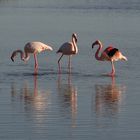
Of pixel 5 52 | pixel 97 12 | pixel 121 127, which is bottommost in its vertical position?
pixel 121 127

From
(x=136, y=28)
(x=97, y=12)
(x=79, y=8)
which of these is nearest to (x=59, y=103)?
(x=136, y=28)

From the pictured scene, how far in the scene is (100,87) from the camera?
13.3 meters

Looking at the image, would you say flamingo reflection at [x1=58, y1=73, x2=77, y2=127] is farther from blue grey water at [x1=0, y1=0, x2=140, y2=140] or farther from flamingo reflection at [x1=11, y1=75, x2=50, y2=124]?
flamingo reflection at [x1=11, y1=75, x2=50, y2=124]

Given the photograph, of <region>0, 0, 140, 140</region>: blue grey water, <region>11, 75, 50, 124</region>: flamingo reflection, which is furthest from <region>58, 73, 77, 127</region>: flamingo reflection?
<region>11, 75, 50, 124</region>: flamingo reflection

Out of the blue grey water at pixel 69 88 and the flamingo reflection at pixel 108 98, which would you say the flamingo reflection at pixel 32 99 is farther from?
the flamingo reflection at pixel 108 98

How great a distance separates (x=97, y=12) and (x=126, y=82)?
18.9m

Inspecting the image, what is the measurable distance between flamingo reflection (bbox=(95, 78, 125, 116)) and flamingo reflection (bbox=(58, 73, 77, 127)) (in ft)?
1.26

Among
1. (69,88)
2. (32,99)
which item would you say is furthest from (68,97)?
(69,88)

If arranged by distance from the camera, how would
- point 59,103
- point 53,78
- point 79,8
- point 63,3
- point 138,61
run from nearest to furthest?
point 59,103
point 53,78
point 138,61
point 79,8
point 63,3

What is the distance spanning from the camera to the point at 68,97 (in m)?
12.1

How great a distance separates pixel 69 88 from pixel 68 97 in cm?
106

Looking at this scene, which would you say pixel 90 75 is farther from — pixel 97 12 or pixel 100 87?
pixel 97 12

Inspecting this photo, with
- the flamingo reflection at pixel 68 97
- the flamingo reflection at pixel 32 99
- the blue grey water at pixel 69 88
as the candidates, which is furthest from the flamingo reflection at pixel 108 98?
the flamingo reflection at pixel 32 99

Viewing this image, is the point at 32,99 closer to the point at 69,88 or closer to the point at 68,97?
the point at 68,97
